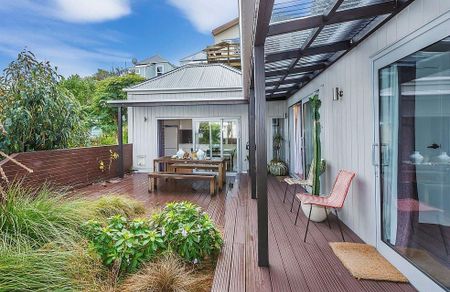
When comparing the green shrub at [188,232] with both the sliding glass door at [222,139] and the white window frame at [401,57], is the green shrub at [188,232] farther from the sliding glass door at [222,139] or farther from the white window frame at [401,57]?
the sliding glass door at [222,139]

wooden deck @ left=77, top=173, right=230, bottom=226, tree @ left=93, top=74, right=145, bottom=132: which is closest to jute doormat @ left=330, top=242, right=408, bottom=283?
wooden deck @ left=77, top=173, right=230, bottom=226

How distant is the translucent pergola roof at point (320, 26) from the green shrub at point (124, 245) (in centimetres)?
237

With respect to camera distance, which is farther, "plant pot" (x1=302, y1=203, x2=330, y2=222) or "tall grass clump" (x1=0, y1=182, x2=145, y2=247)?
"plant pot" (x1=302, y1=203, x2=330, y2=222)

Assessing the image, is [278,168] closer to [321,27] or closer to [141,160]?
[141,160]

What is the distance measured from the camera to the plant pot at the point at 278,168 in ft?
30.2

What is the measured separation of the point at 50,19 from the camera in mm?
14758

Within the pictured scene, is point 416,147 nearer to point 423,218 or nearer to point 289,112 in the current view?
point 423,218

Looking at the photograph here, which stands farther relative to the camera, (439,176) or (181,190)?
(181,190)

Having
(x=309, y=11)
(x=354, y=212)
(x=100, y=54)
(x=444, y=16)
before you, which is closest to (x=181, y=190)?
(x=354, y=212)

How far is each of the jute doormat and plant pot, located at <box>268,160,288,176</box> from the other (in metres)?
5.72

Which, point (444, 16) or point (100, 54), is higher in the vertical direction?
point (100, 54)

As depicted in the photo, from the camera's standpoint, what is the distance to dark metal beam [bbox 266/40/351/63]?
3843 millimetres

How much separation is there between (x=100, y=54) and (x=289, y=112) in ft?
80.0

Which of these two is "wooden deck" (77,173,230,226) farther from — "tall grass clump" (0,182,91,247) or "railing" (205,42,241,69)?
"railing" (205,42,241,69)
